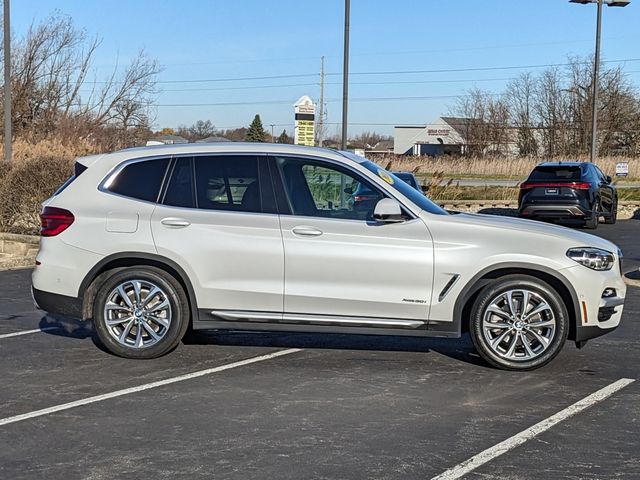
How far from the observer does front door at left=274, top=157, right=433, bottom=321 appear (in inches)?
258

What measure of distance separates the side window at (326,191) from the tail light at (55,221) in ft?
5.83

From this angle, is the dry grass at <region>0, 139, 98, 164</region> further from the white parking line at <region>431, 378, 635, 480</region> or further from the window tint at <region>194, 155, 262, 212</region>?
the white parking line at <region>431, 378, 635, 480</region>

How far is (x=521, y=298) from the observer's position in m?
6.55

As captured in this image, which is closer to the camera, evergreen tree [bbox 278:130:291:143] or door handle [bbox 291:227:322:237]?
door handle [bbox 291:227:322:237]

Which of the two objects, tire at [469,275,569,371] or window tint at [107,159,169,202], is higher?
window tint at [107,159,169,202]

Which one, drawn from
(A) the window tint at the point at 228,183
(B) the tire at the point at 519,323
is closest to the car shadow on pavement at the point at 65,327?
(A) the window tint at the point at 228,183

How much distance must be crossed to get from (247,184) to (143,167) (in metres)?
0.90

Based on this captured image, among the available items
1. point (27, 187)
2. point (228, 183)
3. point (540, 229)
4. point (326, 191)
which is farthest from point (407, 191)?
point (27, 187)

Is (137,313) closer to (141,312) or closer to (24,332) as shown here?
(141,312)

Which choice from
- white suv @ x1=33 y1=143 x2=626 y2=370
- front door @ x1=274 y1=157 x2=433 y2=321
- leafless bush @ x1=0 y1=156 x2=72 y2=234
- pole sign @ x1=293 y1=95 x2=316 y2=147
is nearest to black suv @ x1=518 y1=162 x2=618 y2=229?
pole sign @ x1=293 y1=95 x2=316 y2=147

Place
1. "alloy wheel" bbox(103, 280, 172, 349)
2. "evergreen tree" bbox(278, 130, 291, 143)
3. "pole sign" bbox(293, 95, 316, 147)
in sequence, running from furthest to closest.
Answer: "evergreen tree" bbox(278, 130, 291, 143), "pole sign" bbox(293, 95, 316, 147), "alloy wheel" bbox(103, 280, 172, 349)

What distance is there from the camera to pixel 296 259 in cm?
663

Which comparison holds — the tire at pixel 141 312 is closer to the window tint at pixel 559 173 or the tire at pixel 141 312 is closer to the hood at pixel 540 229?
the hood at pixel 540 229

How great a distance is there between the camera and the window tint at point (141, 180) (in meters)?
6.96
